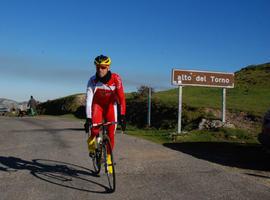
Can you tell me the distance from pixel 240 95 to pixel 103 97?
17215mm

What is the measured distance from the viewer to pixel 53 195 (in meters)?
6.43

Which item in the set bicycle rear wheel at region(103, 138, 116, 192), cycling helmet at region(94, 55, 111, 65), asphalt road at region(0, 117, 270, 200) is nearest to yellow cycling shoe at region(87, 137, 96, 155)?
asphalt road at region(0, 117, 270, 200)

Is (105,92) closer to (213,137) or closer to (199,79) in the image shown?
(213,137)

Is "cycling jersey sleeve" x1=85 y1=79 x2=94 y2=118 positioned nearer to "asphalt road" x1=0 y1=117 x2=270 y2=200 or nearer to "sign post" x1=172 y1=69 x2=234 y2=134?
"asphalt road" x1=0 y1=117 x2=270 y2=200

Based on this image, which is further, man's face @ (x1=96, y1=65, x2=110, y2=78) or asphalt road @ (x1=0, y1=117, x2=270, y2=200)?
man's face @ (x1=96, y1=65, x2=110, y2=78)

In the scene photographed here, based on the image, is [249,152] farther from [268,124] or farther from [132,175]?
[132,175]

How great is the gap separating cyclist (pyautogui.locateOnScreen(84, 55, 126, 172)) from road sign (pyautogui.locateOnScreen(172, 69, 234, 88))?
7260 millimetres

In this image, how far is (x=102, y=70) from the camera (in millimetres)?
7445

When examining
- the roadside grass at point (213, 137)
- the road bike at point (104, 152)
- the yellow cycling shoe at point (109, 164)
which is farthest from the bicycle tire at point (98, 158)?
the roadside grass at point (213, 137)

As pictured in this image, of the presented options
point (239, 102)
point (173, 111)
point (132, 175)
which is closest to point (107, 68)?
point (132, 175)

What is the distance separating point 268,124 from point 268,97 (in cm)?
1418

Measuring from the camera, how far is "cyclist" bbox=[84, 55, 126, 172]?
7406 mm

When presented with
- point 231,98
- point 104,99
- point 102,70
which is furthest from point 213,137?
point 231,98

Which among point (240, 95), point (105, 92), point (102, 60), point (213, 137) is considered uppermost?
point (240, 95)
